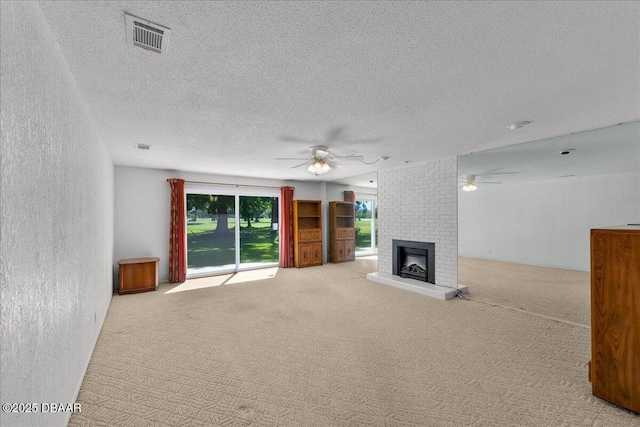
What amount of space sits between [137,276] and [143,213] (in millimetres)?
1316

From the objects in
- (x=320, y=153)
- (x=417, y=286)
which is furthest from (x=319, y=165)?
(x=417, y=286)

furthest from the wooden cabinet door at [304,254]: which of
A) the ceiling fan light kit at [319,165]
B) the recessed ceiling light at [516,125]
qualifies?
the recessed ceiling light at [516,125]

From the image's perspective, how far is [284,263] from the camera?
689 centimetres

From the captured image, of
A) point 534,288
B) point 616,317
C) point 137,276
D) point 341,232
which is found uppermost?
point 341,232

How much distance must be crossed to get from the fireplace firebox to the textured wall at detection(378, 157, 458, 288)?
10 cm

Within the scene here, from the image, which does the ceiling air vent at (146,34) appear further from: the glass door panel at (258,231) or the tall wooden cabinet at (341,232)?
the tall wooden cabinet at (341,232)

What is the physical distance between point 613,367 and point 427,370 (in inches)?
50.2

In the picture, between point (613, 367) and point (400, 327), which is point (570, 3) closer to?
point (613, 367)

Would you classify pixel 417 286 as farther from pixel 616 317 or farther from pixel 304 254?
pixel 304 254

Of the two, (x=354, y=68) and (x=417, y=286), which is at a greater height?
(x=354, y=68)

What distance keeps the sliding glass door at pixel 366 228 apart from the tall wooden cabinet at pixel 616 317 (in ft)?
22.0

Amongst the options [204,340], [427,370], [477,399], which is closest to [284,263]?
[204,340]

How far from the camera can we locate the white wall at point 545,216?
17.0 ft

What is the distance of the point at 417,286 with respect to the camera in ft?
15.1
